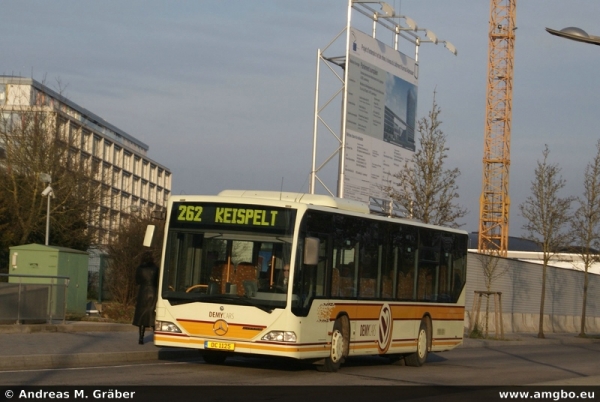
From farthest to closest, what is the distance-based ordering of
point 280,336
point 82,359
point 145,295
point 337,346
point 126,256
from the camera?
point 126,256 → point 145,295 → point 337,346 → point 82,359 → point 280,336

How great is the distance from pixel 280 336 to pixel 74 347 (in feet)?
14.9

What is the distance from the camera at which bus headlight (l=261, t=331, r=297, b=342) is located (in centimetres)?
1641

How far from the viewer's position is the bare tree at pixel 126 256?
34719 mm

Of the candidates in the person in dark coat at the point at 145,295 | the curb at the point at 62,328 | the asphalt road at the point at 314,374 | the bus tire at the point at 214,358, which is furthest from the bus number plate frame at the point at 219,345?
the curb at the point at 62,328

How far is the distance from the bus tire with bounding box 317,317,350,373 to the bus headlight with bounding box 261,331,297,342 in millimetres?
1510

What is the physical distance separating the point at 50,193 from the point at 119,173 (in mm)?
61705

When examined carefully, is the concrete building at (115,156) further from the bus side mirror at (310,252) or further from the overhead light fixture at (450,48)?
the bus side mirror at (310,252)

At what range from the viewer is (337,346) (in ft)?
59.0

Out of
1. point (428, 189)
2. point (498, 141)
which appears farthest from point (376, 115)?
point (498, 141)

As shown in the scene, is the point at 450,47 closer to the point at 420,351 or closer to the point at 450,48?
the point at 450,48

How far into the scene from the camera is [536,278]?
49.7m

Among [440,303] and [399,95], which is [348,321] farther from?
[399,95]

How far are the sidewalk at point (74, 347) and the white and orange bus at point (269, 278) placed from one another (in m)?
1.35

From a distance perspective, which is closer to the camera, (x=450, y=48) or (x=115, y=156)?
(x=450, y=48)
